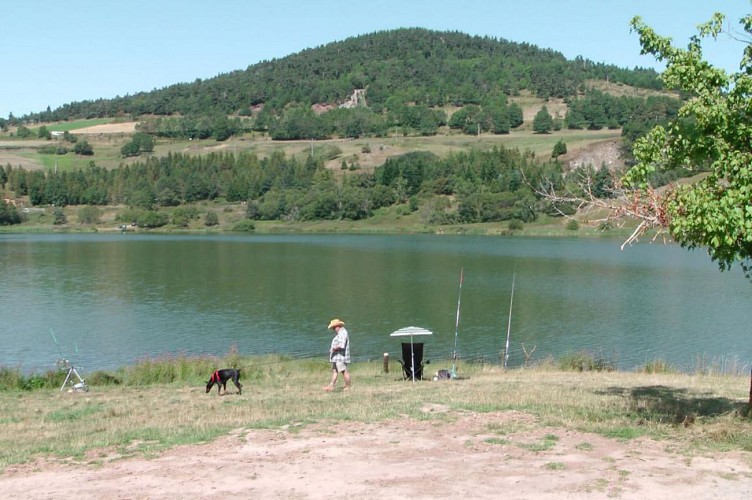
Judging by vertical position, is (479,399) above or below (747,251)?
below

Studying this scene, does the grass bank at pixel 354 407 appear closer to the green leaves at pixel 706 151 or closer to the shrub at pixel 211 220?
the green leaves at pixel 706 151

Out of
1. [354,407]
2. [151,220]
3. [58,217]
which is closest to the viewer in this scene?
[354,407]

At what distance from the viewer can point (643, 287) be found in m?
55.5

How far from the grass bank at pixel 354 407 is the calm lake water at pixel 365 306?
359 inches

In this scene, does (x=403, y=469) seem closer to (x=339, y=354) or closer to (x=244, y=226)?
(x=339, y=354)

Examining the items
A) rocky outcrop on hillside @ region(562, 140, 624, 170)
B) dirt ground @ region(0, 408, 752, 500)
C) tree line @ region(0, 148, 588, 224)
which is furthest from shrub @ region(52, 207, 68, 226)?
dirt ground @ region(0, 408, 752, 500)

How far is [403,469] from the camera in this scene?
9.69 m

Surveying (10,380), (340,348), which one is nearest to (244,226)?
(10,380)

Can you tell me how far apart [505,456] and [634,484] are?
1.86 metres

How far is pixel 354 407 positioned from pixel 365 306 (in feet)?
103

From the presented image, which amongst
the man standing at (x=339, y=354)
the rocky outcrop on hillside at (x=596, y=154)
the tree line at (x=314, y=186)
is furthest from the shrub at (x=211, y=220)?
the man standing at (x=339, y=354)

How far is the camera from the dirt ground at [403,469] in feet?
28.8

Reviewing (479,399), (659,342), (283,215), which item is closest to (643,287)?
(659,342)

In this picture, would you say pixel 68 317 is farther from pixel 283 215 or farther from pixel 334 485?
pixel 283 215
